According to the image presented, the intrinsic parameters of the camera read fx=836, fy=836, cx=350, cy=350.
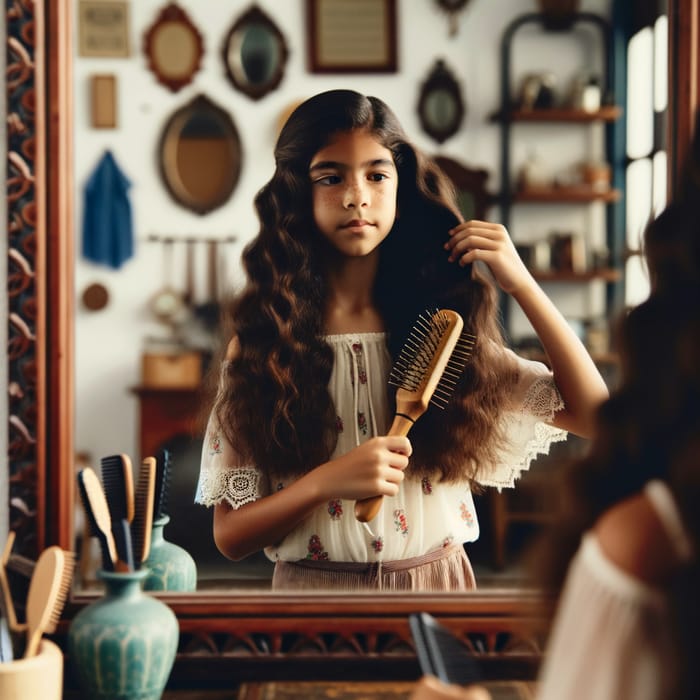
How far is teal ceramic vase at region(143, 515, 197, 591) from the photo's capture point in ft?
2.88

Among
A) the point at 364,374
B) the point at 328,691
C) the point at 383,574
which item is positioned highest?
the point at 364,374

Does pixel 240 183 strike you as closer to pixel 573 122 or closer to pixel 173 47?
pixel 173 47

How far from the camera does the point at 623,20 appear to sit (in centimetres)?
89

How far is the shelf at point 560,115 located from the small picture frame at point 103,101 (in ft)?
1.34

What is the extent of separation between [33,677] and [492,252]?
60 cm

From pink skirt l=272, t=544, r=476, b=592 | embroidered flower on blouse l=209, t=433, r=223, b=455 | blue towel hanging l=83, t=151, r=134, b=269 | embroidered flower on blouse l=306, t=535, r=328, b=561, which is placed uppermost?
blue towel hanging l=83, t=151, r=134, b=269

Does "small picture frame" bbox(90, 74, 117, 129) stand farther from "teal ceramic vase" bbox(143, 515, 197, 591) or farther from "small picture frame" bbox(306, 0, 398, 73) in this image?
"teal ceramic vase" bbox(143, 515, 197, 591)

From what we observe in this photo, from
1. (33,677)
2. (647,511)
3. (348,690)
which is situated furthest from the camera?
(348,690)

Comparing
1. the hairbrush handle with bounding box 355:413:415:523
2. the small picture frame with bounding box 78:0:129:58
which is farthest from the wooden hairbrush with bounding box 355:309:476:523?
the small picture frame with bounding box 78:0:129:58

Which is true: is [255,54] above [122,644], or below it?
above

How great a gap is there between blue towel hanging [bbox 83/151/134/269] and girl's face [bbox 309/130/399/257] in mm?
205

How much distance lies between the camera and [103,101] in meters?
0.90

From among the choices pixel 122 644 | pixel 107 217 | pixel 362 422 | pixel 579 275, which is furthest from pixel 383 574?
pixel 107 217

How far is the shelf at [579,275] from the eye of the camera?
0.88 m
